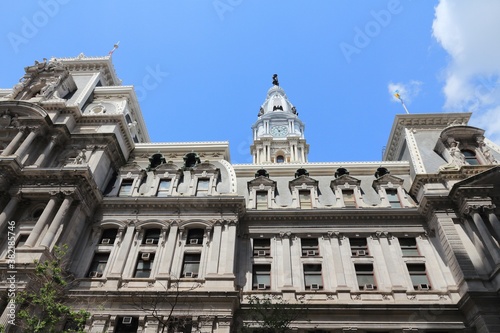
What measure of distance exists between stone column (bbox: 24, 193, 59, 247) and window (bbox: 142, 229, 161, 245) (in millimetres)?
5869

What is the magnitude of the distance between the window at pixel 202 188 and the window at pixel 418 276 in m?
14.6

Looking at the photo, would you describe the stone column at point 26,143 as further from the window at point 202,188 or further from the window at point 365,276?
the window at point 365,276

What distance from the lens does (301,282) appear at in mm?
22125

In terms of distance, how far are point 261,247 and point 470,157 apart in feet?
57.2

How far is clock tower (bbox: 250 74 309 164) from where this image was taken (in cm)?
7694

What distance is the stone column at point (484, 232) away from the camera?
20250 millimetres

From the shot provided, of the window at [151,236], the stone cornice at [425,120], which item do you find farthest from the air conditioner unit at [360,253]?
the window at [151,236]

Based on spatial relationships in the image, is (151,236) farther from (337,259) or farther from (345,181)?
(345,181)

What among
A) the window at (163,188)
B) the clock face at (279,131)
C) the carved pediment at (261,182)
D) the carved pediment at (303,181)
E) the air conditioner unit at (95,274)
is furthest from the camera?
the clock face at (279,131)

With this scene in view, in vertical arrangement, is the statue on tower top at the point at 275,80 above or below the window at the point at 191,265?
above

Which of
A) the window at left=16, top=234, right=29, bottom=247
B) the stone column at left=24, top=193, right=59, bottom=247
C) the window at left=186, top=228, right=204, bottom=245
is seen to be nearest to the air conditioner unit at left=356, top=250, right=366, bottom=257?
the window at left=186, top=228, right=204, bottom=245

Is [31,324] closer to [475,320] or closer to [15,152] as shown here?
[15,152]

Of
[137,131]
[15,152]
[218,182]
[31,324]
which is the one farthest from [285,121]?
[31,324]

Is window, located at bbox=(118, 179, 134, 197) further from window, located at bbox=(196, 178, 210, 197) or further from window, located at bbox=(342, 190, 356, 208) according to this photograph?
window, located at bbox=(342, 190, 356, 208)
